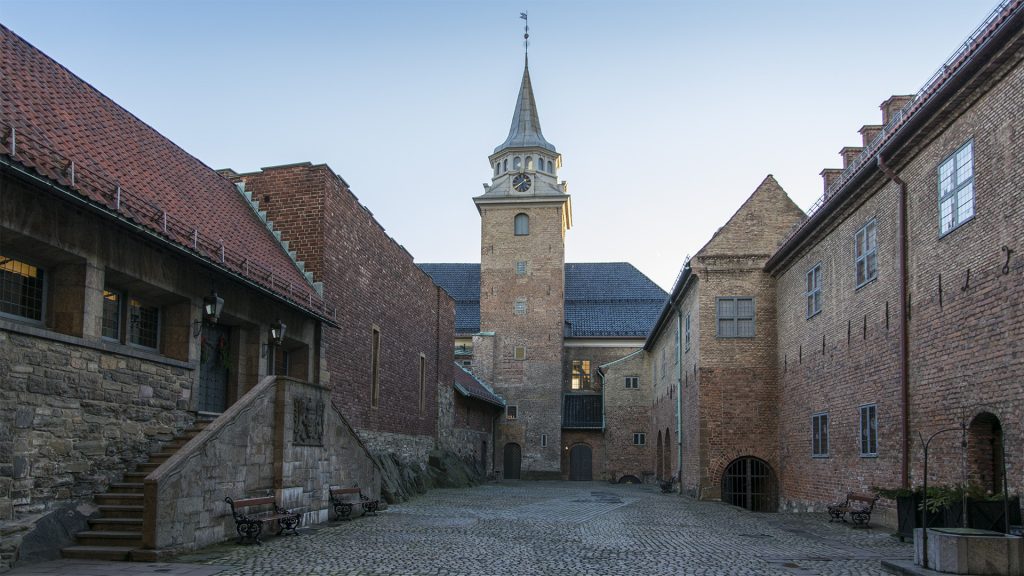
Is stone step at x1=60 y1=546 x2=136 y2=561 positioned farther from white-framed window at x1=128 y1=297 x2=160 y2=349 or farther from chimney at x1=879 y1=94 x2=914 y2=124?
chimney at x1=879 y1=94 x2=914 y2=124

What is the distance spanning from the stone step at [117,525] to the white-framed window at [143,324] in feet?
9.83

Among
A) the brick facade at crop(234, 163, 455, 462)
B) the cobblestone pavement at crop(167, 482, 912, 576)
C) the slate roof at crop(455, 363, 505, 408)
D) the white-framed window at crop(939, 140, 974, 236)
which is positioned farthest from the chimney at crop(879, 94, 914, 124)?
the slate roof at crop(455, 363, 505, 408)

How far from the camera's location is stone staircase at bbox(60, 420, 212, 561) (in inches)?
428

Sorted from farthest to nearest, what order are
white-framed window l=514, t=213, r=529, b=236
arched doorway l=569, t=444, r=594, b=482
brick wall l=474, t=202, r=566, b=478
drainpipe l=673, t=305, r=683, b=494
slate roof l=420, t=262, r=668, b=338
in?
1. slate roof l=420, t=262, r=668, b=338
2. white-framed window l=514, t=213, r=529, b=236
3. arched doorway l=569, t=444, r=594, b=482
4. brick wall l=474, t=202, r=566, b=478
5. drainpipe l=673, t=305, r=683, b=494

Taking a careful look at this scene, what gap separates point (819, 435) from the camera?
70.6ft

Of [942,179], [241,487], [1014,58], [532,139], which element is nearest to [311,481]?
[241,487]

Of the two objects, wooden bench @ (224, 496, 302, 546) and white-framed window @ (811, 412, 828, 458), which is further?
white-framed window @ (811, 412, 828, 458)

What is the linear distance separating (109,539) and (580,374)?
4328cm

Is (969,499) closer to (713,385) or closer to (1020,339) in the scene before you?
(1020,339)

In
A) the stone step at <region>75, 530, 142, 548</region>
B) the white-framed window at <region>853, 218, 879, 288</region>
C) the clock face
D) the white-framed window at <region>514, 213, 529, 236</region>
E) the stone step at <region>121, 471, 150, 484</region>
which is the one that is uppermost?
the clock face

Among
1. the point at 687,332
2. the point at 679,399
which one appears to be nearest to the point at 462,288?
the point at 679,399

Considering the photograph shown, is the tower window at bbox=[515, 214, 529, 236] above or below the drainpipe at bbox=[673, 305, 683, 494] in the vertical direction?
above

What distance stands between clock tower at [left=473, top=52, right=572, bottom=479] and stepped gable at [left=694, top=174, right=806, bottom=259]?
23221 millimetres

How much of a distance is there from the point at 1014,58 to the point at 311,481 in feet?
40.9
